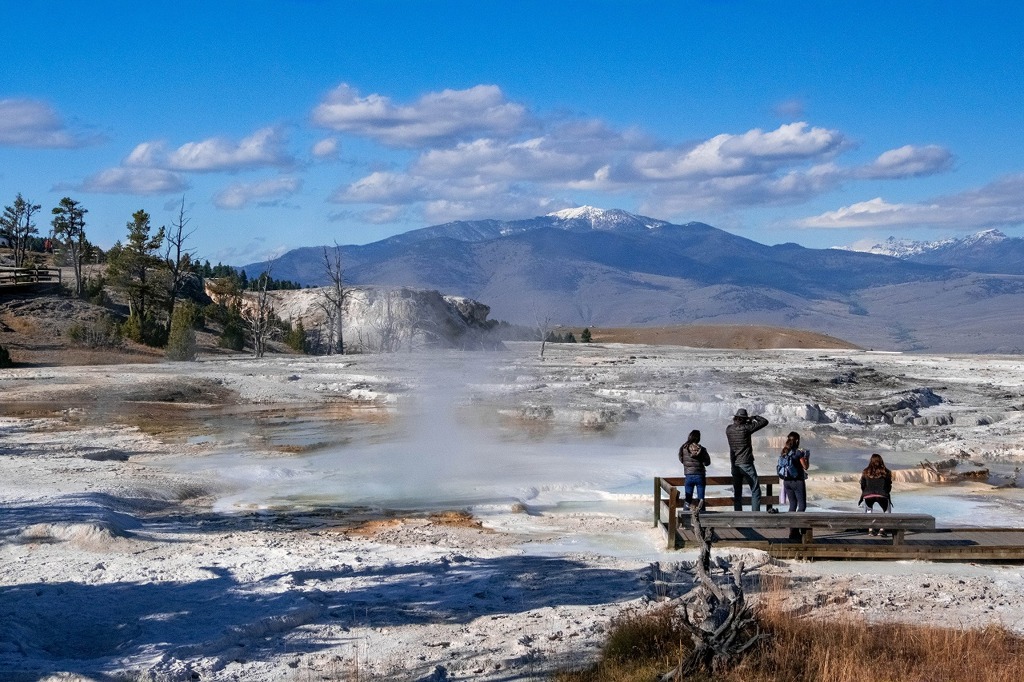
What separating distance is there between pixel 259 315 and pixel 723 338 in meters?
49.0

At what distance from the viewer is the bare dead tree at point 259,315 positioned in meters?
43.7

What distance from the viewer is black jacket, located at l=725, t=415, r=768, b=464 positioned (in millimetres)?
11844

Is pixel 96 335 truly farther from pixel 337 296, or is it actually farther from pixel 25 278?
pixel 337 296

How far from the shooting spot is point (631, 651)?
750cm

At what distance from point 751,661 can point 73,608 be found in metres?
5.67

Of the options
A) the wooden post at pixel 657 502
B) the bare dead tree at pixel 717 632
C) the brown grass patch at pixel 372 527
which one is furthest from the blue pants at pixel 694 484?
the bare dead tree at pixel 717 632

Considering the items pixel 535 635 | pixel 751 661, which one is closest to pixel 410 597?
pixel 535 635

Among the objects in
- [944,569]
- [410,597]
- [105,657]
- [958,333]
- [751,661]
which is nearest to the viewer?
[751,661]

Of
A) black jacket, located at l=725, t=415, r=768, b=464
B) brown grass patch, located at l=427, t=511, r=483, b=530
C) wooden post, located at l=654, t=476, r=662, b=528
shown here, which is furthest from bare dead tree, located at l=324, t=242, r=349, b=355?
black jacket, located at l=725, t=415, r=768, b=464

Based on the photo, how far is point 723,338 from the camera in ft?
284

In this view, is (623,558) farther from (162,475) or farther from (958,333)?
(958,333)

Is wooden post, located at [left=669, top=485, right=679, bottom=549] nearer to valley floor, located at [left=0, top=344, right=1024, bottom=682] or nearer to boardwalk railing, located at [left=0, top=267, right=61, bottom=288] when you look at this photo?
valley floor, located at [left=0, top=344, right=1024, bottom=682]

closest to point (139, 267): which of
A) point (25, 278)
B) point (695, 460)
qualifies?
point (25, 278)

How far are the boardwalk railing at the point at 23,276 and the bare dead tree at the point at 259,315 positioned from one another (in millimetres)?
9514
